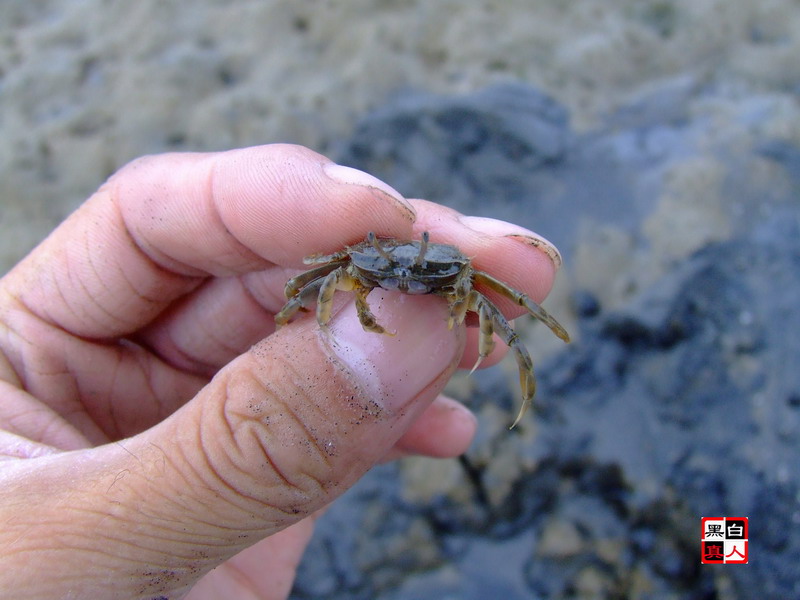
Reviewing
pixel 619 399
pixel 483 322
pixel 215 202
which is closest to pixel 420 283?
pixel 483 322

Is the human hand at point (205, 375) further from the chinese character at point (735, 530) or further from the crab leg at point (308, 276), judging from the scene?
the chinese character at point (735, 530)

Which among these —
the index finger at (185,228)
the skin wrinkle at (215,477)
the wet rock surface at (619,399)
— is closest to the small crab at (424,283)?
the index finger at (185,228)

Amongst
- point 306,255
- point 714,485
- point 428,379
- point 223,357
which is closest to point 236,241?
point 306,255

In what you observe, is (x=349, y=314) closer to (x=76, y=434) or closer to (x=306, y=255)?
(x=306, y=255)

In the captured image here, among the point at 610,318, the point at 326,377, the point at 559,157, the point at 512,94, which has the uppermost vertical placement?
the point at 326,377

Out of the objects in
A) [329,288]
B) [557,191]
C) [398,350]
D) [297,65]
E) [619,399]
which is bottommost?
[619,399]

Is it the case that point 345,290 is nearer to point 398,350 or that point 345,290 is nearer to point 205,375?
point 398,350
